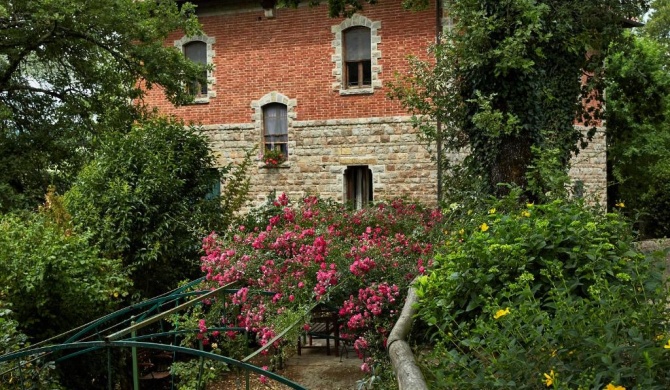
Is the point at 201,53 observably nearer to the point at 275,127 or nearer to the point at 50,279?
the point at 275,127

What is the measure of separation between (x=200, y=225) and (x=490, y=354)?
6.90 metres

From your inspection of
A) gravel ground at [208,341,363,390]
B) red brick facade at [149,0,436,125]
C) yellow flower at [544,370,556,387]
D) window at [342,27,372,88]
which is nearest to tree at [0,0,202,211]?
red brick facade at [149,0,436,125]

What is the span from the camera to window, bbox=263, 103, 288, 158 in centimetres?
1906

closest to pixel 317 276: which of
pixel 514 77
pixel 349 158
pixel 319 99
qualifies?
pixel 514 77

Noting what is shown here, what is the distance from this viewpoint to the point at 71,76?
16.5 meters

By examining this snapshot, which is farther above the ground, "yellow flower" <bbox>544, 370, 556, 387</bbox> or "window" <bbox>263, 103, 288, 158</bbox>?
"window" <bbox>263, 103, 288, 158</bbox>

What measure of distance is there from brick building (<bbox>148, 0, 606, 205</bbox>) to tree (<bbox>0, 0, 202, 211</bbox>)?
12.5 feet

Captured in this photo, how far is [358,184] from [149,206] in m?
9.45

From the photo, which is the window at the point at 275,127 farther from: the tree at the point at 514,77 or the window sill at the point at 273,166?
the tree at the point at 514,77

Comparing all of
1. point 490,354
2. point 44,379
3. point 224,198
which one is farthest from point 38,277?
point 490,354

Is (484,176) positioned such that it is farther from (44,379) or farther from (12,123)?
(12,123)

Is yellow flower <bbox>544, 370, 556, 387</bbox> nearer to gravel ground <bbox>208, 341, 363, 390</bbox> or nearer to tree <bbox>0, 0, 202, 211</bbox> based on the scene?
gravel ground <bbox>208, 341, 363, 390</bbox>

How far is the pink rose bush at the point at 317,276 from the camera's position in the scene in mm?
6547

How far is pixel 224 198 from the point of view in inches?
420
